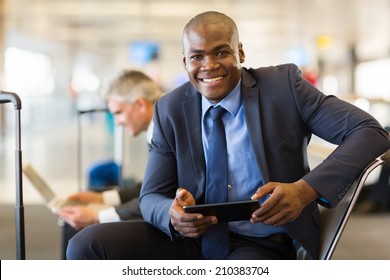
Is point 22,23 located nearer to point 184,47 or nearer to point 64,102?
point 64,102

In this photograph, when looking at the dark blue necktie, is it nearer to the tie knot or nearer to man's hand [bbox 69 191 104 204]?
the tie knot

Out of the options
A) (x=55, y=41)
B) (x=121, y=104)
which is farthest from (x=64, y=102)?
(x=121, y=104)

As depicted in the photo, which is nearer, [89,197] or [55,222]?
[89,197]

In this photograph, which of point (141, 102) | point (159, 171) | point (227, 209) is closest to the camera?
point (227, 209)

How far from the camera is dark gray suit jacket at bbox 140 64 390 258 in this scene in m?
1.50

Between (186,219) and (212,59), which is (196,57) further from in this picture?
(186,219)

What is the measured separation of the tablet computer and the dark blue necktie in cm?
17

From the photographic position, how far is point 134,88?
2.89m

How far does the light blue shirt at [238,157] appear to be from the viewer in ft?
5.21

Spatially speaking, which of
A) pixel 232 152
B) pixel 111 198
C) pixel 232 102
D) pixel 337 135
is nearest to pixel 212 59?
pixel 232 102

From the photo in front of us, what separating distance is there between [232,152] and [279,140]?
135 mm

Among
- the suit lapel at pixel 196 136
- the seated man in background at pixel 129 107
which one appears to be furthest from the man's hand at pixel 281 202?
the seated man in background at pixel 129 107

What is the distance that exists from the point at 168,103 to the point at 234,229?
408 millimetres

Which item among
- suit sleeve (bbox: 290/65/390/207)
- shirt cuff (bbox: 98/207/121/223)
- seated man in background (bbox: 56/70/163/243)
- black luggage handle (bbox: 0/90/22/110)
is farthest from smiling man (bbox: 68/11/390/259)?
seated man in background (bbox: 56/70/163/243)
